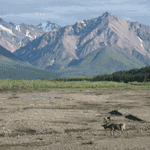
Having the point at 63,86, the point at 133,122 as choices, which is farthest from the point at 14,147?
the point at 63,86

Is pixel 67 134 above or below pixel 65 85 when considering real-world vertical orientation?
below

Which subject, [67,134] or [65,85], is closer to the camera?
[67,134]

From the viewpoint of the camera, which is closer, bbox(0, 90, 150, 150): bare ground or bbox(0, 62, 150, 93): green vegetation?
bbox(0, 90, 150, 150): bare ground

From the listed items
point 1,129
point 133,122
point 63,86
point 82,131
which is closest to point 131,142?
point 82,131

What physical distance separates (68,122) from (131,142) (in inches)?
225

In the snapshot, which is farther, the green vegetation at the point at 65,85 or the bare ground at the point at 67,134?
the green vegetation at the point at 65,85

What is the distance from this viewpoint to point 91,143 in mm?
12570

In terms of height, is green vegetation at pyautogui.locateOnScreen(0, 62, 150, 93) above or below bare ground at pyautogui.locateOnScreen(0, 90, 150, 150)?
above

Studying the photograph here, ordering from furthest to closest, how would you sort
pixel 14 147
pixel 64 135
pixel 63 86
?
pixel 63 86
pixel 64 135
pixel 14 147

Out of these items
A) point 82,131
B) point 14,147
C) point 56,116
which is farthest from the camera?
point 56,116

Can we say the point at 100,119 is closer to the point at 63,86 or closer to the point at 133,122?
the point at 133,122

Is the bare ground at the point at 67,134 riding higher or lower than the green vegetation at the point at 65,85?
lower

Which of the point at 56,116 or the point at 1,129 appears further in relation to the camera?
the point at 56,116

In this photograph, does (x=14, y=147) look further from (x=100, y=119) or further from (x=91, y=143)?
(x=100, y=119)
